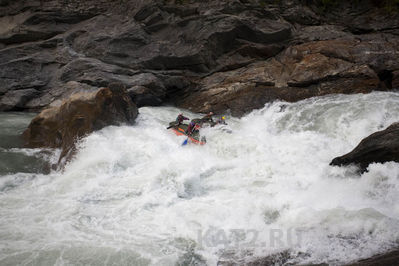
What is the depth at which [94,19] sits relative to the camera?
51.7ft

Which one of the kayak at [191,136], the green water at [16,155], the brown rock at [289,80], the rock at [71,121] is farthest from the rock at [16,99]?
the kayak at [191,136]

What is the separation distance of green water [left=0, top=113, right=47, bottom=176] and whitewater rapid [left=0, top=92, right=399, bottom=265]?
0.37 metres

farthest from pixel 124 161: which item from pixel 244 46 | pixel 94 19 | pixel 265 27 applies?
pixel 94 19

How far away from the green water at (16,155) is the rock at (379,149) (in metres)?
6.70

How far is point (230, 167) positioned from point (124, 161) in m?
2.48

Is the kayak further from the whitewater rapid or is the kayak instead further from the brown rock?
the brown rock

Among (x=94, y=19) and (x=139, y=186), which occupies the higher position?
(x=94, y=19)

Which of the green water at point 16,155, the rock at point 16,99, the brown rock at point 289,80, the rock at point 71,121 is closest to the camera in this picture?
the green water at point 16,155

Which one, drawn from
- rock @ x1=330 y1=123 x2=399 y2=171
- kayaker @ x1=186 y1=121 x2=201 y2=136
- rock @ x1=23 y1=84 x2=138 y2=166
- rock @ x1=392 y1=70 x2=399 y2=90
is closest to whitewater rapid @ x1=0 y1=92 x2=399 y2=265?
rock @ x1=330 y1=123 x2=399 y2=171

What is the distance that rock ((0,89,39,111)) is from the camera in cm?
1293

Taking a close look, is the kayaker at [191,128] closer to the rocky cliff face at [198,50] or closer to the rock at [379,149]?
the rocky cliff face at [198,50]

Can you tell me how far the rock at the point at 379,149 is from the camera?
5.37m

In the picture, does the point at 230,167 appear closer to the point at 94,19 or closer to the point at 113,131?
the point at 113,131

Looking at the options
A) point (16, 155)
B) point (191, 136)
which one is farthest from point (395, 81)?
point (16, 155)
